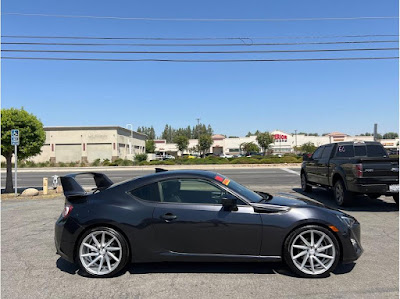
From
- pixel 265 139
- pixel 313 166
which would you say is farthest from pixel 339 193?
pixel 265 139

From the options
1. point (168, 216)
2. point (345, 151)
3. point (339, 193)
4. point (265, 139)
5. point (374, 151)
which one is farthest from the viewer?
point (265, 139)

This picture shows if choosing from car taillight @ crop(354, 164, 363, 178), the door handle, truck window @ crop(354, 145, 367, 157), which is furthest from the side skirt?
truck window @ crop(354, 145, 367, 157)

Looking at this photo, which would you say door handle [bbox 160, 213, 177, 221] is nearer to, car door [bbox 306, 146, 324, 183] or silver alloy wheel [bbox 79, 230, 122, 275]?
silver alloy wheel [bbox 79, 230, 122, 275]

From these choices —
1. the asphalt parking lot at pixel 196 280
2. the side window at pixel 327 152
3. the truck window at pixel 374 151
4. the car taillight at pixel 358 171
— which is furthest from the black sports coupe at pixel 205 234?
the truck window at pixel 374 151

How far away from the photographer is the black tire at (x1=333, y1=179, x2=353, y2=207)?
8.58 m

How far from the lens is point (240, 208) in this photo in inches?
159

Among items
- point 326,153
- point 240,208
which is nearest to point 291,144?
point 326,153

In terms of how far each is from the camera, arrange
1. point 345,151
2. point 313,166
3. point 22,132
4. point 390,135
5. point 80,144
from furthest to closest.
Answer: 1. point 390,135
2. point 80,144
3. point 22,132
4. point 313,166
5. point 345,151

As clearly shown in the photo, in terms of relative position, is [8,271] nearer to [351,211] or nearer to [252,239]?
[252,239]

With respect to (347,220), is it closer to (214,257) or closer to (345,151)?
(214,257)

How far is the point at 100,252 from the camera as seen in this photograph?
4.04 m

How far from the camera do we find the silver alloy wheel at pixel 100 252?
4027mm

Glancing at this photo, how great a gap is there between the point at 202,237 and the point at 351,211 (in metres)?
5.80

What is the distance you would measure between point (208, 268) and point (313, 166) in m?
7.84
